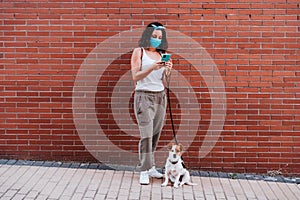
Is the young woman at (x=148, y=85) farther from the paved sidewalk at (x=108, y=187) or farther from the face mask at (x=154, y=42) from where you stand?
the paved sidewalk at (x=108, y=187)

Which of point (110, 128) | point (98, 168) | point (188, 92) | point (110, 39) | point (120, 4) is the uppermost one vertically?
point (120, 4)

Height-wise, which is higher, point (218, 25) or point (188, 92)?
point (218, 25)

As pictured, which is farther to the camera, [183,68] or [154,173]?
[183,68]

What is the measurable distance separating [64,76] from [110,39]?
30.9 inches

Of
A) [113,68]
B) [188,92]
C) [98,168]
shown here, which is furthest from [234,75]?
[98,168]

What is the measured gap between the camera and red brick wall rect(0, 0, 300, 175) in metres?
5.64

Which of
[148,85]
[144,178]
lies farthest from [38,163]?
[148,85]

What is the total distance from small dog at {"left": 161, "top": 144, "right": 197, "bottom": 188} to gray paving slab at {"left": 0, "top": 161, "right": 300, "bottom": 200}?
79 millimetres

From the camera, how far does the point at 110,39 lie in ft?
18.8

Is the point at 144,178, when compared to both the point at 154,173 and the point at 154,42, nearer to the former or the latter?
the point at 154,173

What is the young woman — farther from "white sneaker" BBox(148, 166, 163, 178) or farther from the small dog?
the small dog

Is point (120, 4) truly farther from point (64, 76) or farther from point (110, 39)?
point (64, 76)

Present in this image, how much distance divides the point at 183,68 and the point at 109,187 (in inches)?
71.8

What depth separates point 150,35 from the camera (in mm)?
5152
